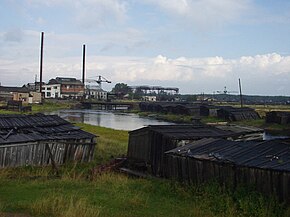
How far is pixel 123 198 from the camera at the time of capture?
11.6 meters

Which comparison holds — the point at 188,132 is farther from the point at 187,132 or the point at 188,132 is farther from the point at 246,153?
the point at 246,153

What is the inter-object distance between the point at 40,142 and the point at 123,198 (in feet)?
25.7

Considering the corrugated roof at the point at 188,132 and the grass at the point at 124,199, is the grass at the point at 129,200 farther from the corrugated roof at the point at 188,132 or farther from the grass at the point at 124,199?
the corrugated roof at the point at 188,132

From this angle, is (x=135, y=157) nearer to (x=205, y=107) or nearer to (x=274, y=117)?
(x=274, y=117)

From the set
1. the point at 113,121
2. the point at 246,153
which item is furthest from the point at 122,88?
the point at 246,153

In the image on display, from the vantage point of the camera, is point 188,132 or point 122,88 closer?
point 188,132

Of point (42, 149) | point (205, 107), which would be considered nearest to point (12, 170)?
point (42, 149)

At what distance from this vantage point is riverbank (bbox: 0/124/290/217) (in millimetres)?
9867

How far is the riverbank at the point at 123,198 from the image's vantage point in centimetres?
987

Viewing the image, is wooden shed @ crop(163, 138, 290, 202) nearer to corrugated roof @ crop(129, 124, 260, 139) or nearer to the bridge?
corrugated roof @ crop(129, 124, 260, 139)

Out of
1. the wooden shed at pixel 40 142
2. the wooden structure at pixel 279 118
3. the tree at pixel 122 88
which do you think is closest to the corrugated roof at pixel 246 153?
the wooden shed at pixel 40 142

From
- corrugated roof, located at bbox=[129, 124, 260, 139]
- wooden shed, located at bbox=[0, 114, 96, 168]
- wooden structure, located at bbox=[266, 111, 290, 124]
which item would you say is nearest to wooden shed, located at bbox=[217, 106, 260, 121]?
wooden structure, located at bbox=[266, 111, 290, 124]

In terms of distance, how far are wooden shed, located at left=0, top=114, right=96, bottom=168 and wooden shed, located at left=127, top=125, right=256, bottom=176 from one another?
2.30m

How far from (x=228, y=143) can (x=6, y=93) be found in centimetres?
8558
